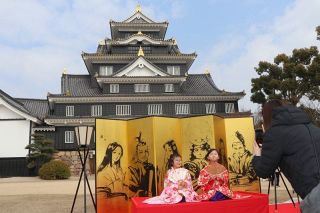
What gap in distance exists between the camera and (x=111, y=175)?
7.53m

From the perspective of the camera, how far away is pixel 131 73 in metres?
26.8

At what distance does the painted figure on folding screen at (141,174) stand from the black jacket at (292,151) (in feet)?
17.5

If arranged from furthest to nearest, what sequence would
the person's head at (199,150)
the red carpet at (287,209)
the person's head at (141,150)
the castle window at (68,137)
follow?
the castle window at (68,137), the person's head at (199,150), the person's head at (141,150), the red carpet at (287,209)

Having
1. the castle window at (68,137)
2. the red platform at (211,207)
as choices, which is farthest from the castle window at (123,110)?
the red platform at (211,207)

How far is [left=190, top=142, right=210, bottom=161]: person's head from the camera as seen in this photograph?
7.93m

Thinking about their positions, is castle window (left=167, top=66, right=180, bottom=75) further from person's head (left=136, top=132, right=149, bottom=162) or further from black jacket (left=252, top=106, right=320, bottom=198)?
black jacket (left=252, top=106, right=320, bottom=198)

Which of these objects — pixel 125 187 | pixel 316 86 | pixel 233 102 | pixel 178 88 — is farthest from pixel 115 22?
pixel 125 187

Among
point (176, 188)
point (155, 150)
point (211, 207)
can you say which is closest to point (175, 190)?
point (176, 188)

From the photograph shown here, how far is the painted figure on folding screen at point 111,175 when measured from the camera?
7355 mm

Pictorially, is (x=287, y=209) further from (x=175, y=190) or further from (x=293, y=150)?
(x=293, y=150)

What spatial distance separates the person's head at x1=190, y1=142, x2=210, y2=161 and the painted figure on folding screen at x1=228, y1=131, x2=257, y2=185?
0.67m

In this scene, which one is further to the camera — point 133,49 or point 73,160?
point 133,49

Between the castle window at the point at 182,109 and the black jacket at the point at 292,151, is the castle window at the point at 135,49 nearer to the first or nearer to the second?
the castle window at the point at 182,109

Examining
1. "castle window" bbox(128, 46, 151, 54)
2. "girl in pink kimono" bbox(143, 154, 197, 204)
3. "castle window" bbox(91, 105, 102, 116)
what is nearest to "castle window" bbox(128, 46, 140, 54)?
"castle window" bbox(128, 46, 151, 54)
